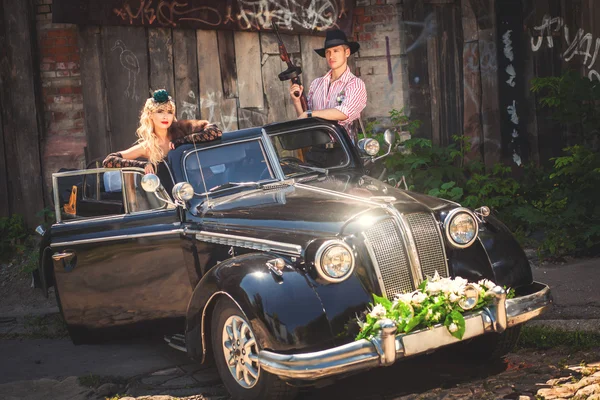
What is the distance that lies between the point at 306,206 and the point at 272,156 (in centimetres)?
82

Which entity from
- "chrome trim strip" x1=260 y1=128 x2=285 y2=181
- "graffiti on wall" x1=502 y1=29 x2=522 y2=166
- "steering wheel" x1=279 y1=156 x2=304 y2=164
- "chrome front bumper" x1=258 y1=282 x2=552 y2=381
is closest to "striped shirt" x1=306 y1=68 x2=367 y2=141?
"steering wheel" x1=279 y1=156 x2=304 y2=164

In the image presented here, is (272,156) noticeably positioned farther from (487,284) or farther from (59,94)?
(59,94)

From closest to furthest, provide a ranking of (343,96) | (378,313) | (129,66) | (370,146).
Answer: (378,313)
(370,146)
(343,96)
(129,66)

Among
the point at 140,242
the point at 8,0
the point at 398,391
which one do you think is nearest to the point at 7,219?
the point at 8,0

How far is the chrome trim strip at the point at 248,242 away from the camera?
4.41 m

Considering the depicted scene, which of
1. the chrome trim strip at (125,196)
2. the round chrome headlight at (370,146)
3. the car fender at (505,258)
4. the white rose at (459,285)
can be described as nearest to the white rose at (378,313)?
the white rose at (459,285)

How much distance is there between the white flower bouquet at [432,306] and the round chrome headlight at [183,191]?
147 cm

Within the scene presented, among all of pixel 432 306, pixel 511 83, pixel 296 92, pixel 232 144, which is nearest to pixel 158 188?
pixel 232 144

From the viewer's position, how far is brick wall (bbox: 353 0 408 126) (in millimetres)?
9289

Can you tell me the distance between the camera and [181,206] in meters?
5.23

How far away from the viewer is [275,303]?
4.10 metres

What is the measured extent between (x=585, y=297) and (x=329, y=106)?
253cm

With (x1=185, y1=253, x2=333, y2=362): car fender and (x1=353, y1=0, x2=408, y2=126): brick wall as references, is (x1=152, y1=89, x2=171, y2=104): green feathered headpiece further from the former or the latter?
(x1=353, y1=0, x2=408, y2=126): brick wall

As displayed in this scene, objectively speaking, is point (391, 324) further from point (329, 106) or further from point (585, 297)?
point (329, 106)
